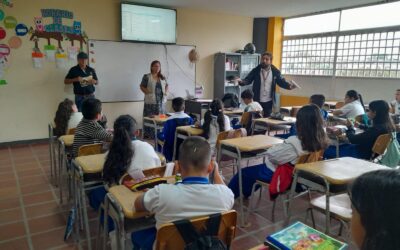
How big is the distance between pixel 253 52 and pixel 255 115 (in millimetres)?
3774

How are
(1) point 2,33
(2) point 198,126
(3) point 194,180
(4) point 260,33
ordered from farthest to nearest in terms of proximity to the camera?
(4) point 260,33, (1) point 2,33, (2) point 198,126, (3) point 194,180

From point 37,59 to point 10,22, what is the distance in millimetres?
712

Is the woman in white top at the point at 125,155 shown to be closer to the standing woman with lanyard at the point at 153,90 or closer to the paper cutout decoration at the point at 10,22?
the standing woman with lanyard at the point at 153,90

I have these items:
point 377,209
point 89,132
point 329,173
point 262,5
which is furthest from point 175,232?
point 262,5

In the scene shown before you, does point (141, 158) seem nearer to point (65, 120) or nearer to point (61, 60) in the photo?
point (65, 120)

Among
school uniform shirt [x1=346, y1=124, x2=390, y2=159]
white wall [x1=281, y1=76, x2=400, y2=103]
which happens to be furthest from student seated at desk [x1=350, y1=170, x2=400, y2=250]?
white wall [x1=281, y1=76, x2=400, y2=103]

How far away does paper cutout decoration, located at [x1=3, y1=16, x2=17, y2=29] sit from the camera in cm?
534

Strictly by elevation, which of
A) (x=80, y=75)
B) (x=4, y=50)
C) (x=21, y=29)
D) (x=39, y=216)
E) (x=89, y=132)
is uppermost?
(x=21, y=29)

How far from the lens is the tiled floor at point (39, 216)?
2.60 meters

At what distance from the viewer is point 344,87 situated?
7293mm

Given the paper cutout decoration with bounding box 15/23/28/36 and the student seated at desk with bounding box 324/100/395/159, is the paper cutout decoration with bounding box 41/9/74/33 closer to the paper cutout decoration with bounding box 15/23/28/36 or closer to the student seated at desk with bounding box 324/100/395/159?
the paper cutout decoration with bounding box 15/23/28/36

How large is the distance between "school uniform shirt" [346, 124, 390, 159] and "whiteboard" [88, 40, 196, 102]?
15.1 ft

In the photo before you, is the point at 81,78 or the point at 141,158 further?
the point at 81,78

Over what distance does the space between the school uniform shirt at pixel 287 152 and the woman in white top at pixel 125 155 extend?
962 mm
